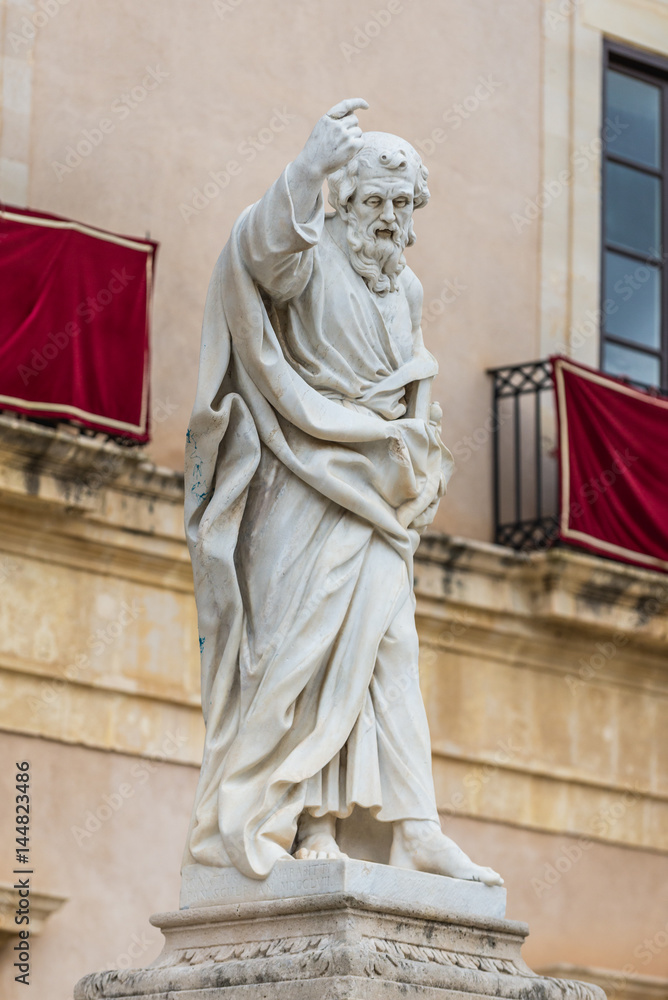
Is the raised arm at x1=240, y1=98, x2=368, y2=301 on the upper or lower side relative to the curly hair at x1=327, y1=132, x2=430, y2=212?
lower

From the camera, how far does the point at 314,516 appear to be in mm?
5652

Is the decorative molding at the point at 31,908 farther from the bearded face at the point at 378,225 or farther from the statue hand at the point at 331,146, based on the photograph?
the statue hand at the point at 331,146

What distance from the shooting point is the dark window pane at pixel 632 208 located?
48.8 feet

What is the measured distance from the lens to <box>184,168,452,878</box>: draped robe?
215 inches

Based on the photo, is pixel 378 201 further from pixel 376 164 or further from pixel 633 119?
pixel 633 119

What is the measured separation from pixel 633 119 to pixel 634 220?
707 mm

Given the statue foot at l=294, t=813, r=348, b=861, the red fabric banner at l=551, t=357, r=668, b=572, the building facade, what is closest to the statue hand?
the statue foot at l=294, t=813, r=348, b=861

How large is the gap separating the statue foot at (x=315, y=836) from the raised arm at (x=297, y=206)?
1.36 metres

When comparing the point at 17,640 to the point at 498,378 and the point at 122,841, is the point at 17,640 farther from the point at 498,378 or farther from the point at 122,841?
the point at 498,378

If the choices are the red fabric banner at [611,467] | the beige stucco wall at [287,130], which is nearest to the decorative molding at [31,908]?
the beige stucco wall at [287,130]

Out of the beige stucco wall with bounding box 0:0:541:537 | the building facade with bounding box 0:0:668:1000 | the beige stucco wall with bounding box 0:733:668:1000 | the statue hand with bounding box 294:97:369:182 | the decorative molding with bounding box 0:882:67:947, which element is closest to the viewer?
the statue hand with bounding box 294:97:369:182

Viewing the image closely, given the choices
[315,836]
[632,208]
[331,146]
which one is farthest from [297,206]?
[632,208]

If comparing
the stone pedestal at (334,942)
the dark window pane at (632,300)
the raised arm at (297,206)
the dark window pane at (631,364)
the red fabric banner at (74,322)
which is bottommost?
the stone pedestal at (334,942)

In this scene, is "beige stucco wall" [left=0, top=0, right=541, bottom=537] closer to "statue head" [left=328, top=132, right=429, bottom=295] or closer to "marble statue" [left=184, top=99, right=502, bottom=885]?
"statue head" [left=328, top=132, right=429, bottom=295]
